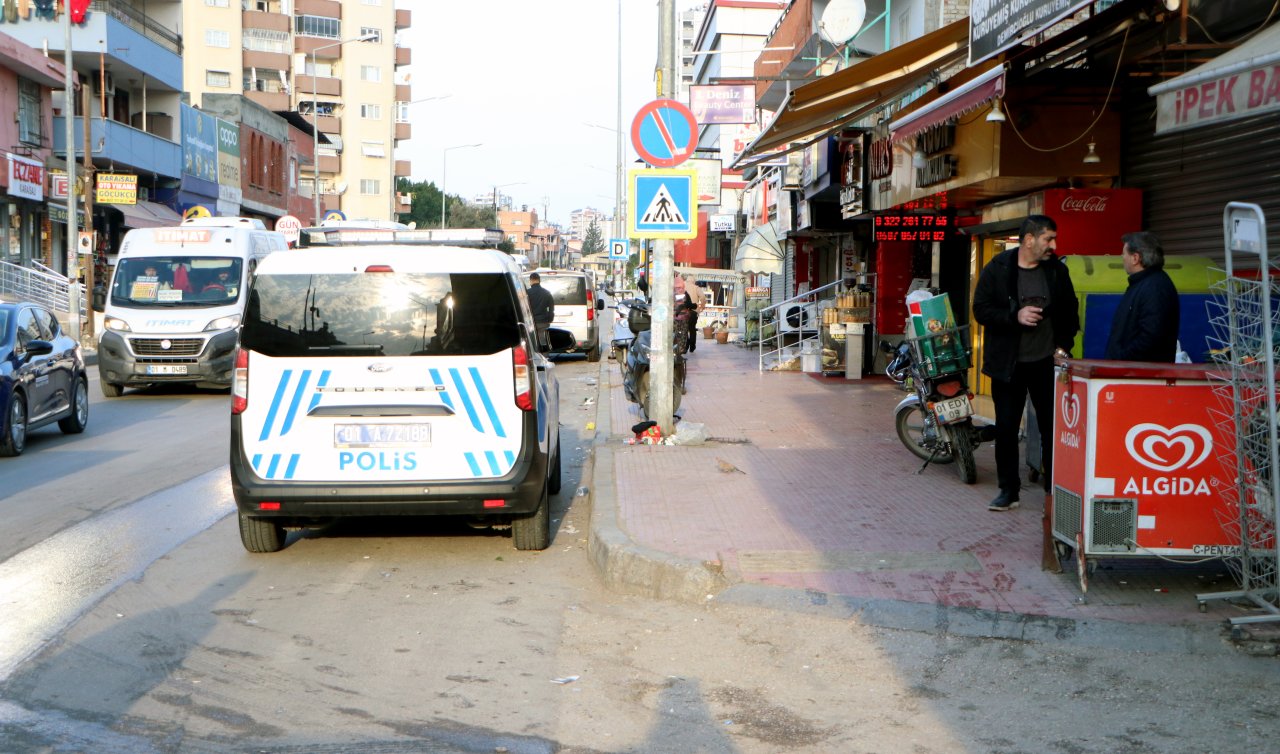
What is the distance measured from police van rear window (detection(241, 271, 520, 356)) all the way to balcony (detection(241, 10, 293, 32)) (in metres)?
80.5

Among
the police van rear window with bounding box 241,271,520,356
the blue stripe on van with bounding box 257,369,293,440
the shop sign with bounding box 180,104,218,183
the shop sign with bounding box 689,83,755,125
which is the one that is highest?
the shop sign with bounding box 180,104,218,183

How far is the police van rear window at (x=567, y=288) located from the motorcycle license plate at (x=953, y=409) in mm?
17429

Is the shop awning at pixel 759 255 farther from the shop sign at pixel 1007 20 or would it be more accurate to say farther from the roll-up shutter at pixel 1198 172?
the shop sign at pixel 1007 20

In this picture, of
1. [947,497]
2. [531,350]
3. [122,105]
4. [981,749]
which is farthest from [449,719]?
[122,105]

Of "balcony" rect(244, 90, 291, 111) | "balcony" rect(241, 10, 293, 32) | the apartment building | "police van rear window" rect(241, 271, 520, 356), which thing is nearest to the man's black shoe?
"police van rear window" rect(241, 271, 520, 356)

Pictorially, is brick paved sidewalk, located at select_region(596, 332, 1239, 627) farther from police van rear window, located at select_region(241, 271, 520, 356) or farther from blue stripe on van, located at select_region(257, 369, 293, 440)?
blue stripe on van, located at select_region(257, 369, 293, 440)

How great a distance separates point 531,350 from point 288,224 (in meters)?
30.9

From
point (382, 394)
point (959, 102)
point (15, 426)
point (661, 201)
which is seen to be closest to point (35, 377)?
point (15, 426)

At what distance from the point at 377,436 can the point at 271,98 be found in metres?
79.7

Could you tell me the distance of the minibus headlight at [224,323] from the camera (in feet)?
57.5

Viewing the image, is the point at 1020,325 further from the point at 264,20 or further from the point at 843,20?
the point at 264,20

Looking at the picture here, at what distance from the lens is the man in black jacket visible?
8.16m

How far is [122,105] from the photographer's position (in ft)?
140

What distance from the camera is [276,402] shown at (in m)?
7.29
